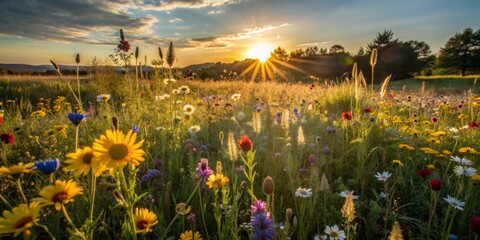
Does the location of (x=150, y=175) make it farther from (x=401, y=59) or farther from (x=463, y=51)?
(x=463, y=51)

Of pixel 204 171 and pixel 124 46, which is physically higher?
pixel 124 46

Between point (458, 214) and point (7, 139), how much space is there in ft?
12.2

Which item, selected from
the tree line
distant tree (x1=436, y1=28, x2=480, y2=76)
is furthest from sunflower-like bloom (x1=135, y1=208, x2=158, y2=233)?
distant tree (x1=436, y1=28, x2=480, y2=76)

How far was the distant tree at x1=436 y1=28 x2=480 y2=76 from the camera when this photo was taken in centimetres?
4056

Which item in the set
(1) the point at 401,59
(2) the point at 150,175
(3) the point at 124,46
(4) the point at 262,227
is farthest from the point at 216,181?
(1) the point at 401,59

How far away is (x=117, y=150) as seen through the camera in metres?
0.95

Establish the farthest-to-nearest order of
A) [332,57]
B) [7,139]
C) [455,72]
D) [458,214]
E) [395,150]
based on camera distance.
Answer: [455,72], [332,57], [395,150], [7,139], [458,214]

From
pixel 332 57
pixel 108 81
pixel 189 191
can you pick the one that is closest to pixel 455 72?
pixel 332 57

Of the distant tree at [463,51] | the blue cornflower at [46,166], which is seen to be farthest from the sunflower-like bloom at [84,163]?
the distant tree at [463,51]

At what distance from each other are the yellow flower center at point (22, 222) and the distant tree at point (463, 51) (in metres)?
53.0

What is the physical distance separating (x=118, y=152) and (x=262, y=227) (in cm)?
59

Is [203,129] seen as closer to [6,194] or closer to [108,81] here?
[6,194]

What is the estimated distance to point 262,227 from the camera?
1032mm

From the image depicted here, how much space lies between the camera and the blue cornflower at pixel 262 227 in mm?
1009
